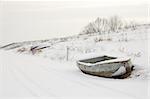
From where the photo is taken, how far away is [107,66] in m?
2.71

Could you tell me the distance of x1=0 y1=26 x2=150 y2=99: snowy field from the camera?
8.76 feet

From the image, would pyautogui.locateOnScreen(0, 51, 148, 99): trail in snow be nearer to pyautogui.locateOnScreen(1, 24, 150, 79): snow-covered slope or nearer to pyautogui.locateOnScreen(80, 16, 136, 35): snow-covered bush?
pyautogui.locateOnScreen(1, 24, 150, 79): snow-covered slope

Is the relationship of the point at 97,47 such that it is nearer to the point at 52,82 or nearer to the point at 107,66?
the point at 107,66

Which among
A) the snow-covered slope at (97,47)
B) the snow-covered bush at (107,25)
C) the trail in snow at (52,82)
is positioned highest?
the snow-covered bush at (107,25)

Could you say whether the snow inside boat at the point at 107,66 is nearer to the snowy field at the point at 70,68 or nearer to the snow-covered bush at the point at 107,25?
the snowy field at the point at 70,68

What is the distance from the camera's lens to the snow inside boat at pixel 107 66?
270 cm

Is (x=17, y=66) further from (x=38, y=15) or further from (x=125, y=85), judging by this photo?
(x=125, y=85)

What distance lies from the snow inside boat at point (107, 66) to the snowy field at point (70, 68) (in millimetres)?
42

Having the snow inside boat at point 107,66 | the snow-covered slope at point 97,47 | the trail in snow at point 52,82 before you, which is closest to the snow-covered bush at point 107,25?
the snow-covered slope at point 97,47

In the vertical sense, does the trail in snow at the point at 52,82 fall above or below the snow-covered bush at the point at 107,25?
below

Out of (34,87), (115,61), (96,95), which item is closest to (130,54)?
(115,61)

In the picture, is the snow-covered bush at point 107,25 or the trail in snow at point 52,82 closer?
the trail in snow at point 52,82

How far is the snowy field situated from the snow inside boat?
42 millimetres

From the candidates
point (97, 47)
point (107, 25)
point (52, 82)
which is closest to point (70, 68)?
point (52, 82)
